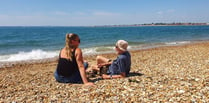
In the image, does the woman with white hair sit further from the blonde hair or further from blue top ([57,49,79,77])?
the blonde hair

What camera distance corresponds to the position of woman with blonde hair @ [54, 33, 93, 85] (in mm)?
5719

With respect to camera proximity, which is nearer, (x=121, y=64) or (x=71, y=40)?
(x=71, y=40)

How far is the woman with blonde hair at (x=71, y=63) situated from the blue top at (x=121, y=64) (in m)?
1.00

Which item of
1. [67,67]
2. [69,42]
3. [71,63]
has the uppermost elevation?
[69,42]

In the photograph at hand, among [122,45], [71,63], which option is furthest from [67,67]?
[122,45]

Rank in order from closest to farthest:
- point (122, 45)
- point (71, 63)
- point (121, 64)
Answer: point (71, 63)
point (122, 45)
point (121, 64)

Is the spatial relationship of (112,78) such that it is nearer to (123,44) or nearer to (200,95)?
(123,44)

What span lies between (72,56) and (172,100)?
2.84 metres

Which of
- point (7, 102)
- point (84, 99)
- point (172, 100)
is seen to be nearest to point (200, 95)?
point (172, 100)

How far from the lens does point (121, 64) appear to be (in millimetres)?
6320

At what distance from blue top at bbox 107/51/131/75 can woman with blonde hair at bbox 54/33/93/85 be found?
100cm

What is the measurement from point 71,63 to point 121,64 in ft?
4.72

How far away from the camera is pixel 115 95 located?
465 cm

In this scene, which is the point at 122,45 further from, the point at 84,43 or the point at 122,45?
the point at 84,43
